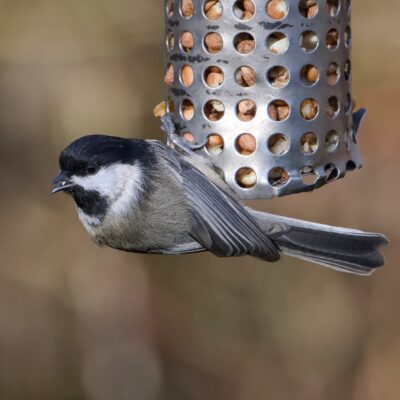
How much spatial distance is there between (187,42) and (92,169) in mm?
455

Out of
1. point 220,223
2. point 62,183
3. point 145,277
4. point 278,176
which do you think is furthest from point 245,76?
point 145,277

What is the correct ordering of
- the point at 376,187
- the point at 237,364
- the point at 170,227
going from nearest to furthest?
the point at 170,227, the point at 376,187, the point at 237,364

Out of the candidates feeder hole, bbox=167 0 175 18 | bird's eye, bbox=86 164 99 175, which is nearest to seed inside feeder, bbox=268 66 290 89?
feeder hole, bbox=167 0 175 18

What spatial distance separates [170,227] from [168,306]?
2.30 metres

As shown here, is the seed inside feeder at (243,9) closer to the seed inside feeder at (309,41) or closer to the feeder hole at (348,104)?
the seed inside feeder at (309,41)

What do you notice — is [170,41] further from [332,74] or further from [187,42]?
[332,74]

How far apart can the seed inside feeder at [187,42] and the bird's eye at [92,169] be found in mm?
428

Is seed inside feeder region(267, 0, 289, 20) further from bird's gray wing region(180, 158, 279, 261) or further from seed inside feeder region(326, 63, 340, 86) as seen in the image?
bird's gray wing region(180, 158, 279, 261)

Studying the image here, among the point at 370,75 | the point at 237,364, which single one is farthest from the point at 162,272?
the point at 370,75

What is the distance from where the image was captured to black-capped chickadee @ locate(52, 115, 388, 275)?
85.0 inches

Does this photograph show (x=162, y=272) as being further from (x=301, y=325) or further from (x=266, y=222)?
(x=266, y=222)

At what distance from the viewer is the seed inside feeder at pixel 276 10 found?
2234 millimetres

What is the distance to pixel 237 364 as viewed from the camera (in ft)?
14.4

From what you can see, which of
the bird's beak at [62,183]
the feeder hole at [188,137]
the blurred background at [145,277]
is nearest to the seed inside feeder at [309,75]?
the feeder hole at [188,137]
